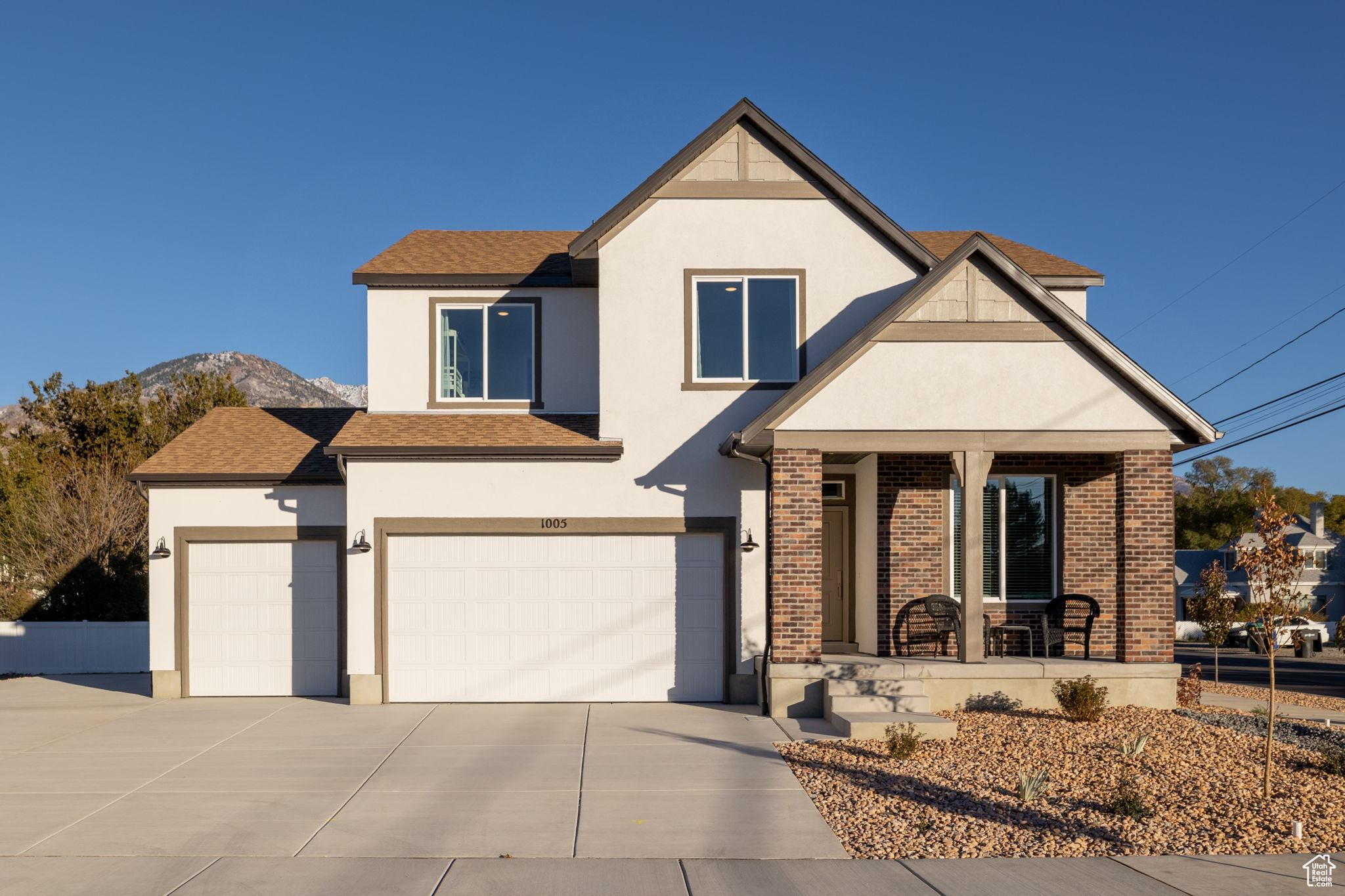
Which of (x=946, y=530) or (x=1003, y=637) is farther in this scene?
(x=946, y=530)

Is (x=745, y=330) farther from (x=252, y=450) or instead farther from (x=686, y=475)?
(x=252, y=450)

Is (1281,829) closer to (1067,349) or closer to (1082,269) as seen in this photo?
(1067,349)

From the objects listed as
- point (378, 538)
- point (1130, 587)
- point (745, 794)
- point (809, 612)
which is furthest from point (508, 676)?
point (1130, 587)

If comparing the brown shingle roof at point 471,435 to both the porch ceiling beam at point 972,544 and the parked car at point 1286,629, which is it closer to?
the porch ceiling beam at point 972,544

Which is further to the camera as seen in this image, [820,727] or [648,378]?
[648,378]

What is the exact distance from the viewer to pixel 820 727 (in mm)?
11867

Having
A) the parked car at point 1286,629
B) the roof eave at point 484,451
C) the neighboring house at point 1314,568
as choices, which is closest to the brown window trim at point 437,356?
the roof eave at point 484,451

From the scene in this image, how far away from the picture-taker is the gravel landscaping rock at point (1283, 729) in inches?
432

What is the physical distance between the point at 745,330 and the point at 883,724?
18.8ft

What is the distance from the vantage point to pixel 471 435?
1390 centimetres

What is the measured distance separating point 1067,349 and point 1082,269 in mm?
3720

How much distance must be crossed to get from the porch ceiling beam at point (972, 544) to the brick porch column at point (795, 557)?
1.86m

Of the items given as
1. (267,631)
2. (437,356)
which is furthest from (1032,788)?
(267,631)

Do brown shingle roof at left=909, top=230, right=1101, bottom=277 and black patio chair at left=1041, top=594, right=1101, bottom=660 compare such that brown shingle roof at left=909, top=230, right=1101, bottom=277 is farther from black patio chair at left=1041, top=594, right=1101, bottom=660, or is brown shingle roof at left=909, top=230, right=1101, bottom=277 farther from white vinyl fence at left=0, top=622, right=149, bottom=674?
white vinyl fence at left=0, top=622, right=149, bottom=674
